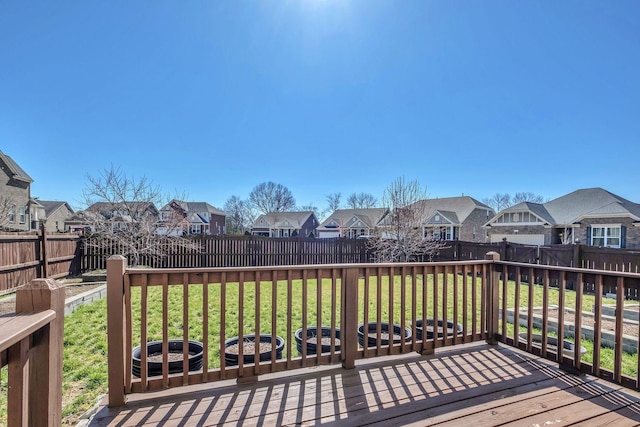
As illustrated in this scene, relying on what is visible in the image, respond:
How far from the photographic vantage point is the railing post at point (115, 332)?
2203 mm

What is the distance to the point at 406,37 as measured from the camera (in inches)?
314

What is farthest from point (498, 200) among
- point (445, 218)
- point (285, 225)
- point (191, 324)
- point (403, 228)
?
point (191, 324)

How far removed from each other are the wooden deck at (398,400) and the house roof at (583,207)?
21.1m

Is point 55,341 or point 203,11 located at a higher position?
point 203,11

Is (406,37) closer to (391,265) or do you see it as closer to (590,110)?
(391,265)

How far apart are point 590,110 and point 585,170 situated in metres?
16.5

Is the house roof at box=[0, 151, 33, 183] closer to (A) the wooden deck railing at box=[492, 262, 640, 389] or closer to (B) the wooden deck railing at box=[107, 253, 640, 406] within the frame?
(B) the wooden deck railing at box=[107, 253, 640, 406]

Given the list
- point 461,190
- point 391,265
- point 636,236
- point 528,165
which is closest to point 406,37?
point 391,265

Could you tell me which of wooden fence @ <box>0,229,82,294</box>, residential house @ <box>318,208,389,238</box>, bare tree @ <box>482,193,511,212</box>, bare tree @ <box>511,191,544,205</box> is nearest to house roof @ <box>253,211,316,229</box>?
residential house @ <box>318,208,389,238</box>

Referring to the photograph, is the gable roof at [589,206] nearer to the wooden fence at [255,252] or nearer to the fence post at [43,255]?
the wooden fence at [255,252]

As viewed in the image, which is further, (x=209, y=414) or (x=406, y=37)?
(x=406, y=37)

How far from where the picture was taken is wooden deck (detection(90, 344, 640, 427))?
208cm

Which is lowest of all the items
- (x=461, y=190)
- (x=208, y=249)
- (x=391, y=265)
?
(x=208, y=249)

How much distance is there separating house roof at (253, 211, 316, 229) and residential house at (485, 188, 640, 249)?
76.5ft
